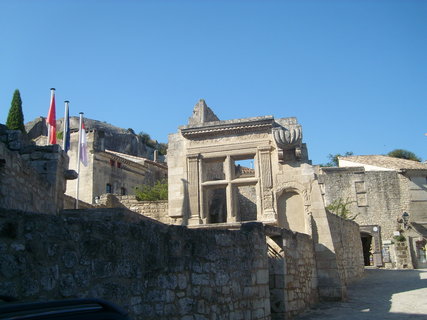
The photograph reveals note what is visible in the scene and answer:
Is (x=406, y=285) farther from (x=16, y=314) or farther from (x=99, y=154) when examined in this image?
(x=99, y=154)

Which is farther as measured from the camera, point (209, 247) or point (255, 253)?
point (255, 253)

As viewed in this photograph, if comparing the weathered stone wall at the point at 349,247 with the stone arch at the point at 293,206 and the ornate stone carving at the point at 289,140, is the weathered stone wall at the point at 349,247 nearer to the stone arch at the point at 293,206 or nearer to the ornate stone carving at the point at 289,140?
the stone arch at the point at 293,206

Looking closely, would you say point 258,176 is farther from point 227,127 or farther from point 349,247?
point 349,247

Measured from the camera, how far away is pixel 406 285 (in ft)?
44.2

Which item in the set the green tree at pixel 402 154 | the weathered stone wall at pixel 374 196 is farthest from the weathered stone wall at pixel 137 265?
the green tree at pixel 402 154

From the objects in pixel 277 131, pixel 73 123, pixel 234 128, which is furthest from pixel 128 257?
pixel 73 123

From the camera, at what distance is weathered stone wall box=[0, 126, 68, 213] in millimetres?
6578

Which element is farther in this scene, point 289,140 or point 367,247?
point 367,247

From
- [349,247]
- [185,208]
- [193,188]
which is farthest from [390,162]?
[185,208]

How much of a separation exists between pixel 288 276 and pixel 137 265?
186 inches

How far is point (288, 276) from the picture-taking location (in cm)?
851

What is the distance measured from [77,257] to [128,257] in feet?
2.05

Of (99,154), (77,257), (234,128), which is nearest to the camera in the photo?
(77,257)

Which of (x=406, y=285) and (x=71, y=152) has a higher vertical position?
(x=71, y=152)
